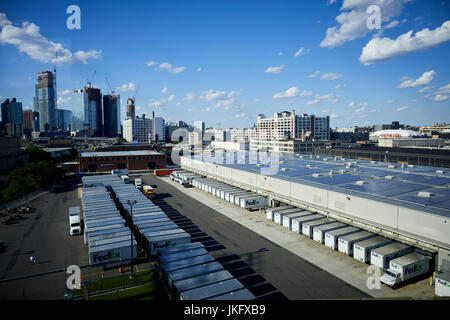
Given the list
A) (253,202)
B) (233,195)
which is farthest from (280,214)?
(233,195)

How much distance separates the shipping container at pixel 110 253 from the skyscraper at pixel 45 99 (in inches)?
4406

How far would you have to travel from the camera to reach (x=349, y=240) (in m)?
19.4

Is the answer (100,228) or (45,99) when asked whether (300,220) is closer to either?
(100,228)

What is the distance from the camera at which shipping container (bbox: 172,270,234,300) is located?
13.7 meters

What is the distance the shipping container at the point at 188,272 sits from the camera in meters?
14.5

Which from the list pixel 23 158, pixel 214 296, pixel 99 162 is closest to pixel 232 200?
pixel 214 296

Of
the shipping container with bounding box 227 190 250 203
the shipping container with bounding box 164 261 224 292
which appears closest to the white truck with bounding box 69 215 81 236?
the shipping container with bounding box 164 261 224 292

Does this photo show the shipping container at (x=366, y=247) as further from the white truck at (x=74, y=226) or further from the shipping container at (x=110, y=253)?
the white truck at (x=74, y=226)

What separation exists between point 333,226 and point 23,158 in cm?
6529

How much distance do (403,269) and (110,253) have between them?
701 inches

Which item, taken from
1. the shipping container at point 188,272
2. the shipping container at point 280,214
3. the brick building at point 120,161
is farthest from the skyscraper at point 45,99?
the shipping container at point 188,272

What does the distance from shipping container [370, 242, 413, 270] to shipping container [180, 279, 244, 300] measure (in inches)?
369

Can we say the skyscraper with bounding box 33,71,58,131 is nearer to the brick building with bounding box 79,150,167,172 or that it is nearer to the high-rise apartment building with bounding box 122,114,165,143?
the high-rise apartment building with bounding box 122,114,165,143
